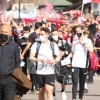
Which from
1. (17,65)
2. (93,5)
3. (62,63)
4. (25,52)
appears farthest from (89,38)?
(93,5)

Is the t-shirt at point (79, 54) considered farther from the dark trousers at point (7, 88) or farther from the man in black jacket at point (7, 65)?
the dark trousers at point (7, 88)

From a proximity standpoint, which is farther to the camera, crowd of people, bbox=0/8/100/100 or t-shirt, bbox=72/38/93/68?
t-shirt, bbox=72/38/93/68

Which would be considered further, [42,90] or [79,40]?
[79,40]

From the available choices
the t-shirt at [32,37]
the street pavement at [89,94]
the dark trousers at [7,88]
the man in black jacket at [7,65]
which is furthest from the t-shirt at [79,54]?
the dark trousers at [7,88]

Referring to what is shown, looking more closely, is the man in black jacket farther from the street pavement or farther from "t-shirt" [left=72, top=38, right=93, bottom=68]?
the street pavement

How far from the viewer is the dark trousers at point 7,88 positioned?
8.86 meters

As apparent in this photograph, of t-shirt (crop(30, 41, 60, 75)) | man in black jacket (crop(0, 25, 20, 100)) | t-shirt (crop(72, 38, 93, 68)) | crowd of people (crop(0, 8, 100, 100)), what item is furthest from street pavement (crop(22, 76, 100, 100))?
man in black jacket (crop(0, 25, 20, 100))

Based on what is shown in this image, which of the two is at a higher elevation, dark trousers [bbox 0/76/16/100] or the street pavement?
dark trousers [bbox 0/76/16/100]

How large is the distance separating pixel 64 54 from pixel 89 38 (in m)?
1.31

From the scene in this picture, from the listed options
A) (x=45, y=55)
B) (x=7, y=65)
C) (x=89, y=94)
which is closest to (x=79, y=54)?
(x=45, y=55)

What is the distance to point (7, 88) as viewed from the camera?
8898 mm

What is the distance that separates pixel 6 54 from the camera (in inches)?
353

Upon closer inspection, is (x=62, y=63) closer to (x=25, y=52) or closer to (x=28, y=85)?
(x=25, y=52)

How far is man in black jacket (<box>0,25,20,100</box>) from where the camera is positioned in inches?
350
